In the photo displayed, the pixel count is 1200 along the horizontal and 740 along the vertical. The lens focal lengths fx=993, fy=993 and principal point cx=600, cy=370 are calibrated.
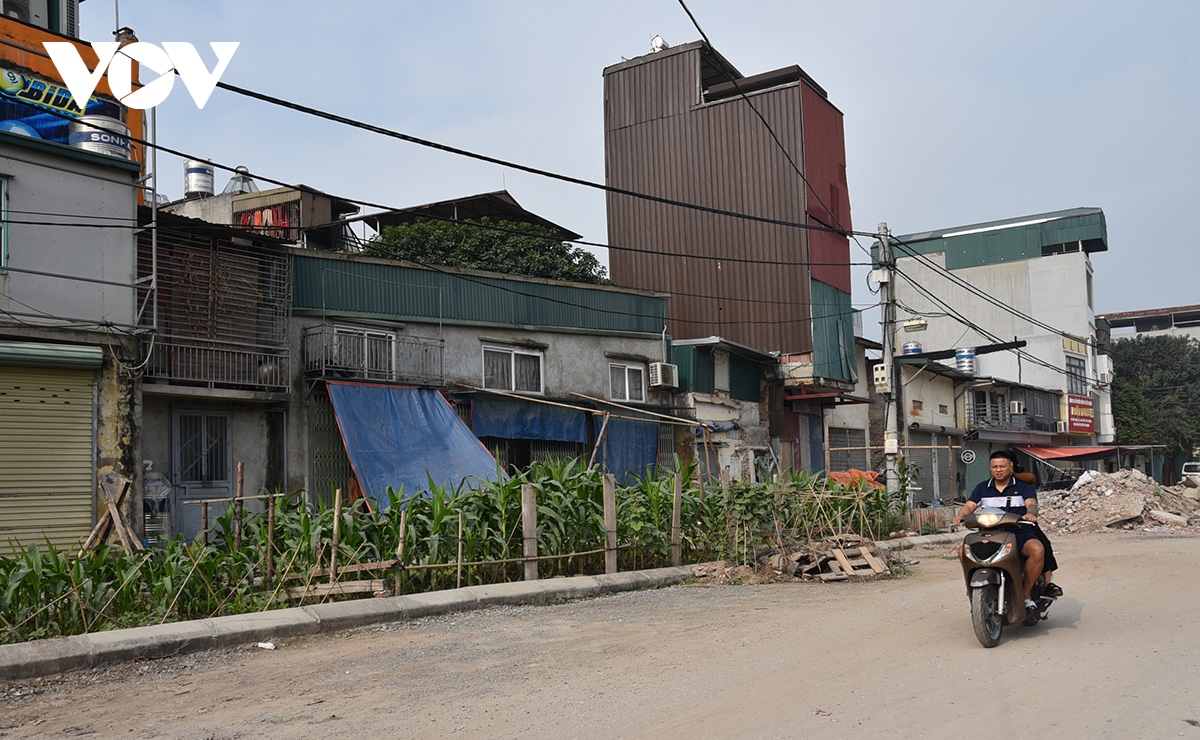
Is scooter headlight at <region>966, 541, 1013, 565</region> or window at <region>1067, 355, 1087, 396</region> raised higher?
window at <region>1067, 355, 1087, 396</region>

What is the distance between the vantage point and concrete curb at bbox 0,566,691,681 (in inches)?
292

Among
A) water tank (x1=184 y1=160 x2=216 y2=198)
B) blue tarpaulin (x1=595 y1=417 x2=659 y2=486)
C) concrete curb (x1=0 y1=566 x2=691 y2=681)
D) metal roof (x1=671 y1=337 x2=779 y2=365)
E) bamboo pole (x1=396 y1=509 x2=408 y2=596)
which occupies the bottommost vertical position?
concrete curb (x1=0 y1=566 x2=691 y2=681)

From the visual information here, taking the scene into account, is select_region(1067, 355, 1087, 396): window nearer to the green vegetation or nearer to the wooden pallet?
the green vegetation

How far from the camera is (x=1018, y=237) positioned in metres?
52.7

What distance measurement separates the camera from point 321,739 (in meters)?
5.51

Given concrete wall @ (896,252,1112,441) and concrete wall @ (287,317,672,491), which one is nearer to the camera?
concrete wall @ (287,317,672,491)

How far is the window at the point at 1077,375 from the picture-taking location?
166ft

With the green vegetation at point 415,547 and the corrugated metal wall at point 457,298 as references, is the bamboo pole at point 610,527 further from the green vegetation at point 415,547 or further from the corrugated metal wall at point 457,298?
the corrugated metal wall at point 457,298

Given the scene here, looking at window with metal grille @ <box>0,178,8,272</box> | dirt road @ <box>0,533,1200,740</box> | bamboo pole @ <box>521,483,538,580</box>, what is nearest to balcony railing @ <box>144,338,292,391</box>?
window with metal grille @ <box>0,178,8,272</box>

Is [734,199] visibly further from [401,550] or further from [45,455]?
[401,550]

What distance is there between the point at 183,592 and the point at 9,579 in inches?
57.7

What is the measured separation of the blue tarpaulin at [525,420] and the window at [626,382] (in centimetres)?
164

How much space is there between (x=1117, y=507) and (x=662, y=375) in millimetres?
11635

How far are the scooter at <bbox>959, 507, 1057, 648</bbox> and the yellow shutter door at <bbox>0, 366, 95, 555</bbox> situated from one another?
11711 millimetres
